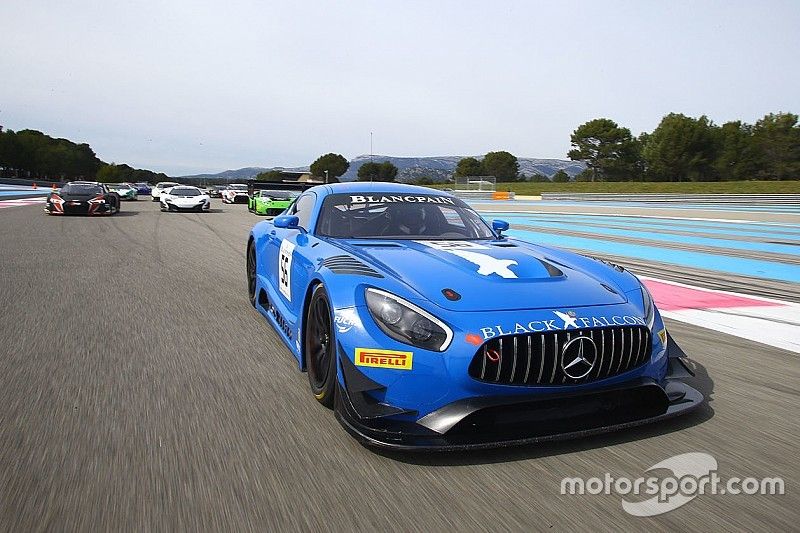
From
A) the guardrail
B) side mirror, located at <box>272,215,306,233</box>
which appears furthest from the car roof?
the guardrail

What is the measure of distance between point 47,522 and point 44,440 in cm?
78

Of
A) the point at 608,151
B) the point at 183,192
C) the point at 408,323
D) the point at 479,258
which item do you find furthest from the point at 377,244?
the point at 608,151

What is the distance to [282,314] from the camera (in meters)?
4.18

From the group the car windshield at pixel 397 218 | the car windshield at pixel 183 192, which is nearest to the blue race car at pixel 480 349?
the car windshield at pixel 397 218

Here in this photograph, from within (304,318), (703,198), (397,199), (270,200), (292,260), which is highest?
(397,199)

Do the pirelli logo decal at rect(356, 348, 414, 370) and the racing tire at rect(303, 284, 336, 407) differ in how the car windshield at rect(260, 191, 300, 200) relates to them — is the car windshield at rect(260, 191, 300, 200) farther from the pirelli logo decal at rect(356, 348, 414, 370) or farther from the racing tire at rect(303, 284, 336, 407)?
the pirelli logo decal at rect(356, 348, 414, 370)

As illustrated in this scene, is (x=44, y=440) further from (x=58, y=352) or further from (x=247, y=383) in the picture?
(x=58, y=352)

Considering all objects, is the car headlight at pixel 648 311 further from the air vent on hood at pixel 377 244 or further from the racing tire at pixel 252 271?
the racing tire at pixel 252 271

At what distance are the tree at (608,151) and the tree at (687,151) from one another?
1716 centimetres

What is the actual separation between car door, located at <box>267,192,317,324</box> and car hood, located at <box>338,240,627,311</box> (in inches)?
12.4

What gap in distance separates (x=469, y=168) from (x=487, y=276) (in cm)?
14135

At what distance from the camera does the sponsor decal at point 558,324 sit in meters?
2.53

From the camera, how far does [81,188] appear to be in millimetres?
20500

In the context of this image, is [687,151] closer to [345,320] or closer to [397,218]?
[397,218]
